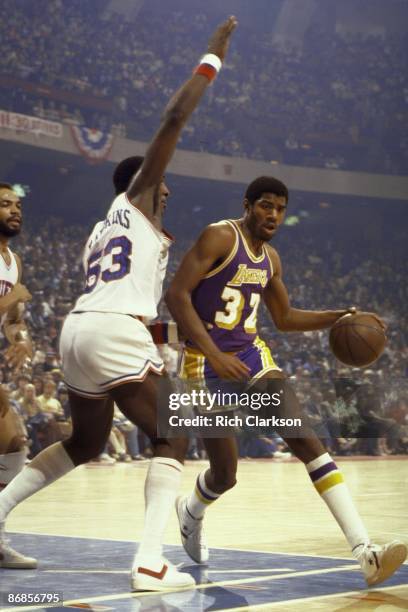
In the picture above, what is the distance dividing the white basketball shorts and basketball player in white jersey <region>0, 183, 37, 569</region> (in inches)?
34.9

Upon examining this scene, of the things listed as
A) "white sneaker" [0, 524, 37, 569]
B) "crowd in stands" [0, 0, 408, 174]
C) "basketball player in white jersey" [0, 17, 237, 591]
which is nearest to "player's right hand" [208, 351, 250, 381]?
"basketball player in white jersey" [0, 17, 237, 591]

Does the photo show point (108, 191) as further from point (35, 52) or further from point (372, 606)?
point (372, 606)

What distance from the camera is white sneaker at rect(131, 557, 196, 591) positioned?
160 inches

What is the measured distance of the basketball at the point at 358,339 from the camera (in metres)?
5.03

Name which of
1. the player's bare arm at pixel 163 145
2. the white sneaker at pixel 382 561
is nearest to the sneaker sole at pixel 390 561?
the white sneaker at pixel 382 561

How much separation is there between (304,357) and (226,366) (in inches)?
707

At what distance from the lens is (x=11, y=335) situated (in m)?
5.35

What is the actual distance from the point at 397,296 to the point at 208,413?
25843mm

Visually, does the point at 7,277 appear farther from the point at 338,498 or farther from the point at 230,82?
the point at 230,82

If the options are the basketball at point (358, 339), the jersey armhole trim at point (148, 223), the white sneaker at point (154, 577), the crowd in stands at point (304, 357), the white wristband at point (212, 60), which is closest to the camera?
the white sneaker at point (154, 577)

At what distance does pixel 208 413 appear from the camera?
195 inches

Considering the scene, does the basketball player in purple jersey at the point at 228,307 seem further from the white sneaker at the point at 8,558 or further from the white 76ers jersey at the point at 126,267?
the white sneaker at the point at 8,558

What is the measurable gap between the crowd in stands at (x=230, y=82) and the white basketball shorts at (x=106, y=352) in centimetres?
2204

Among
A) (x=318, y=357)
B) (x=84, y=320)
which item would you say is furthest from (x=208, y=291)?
(x=318, y=357)
